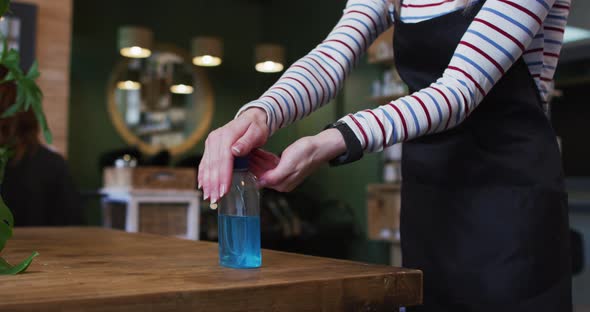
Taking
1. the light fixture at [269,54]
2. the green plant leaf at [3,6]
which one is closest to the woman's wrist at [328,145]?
the green plant leaf at [3,6]

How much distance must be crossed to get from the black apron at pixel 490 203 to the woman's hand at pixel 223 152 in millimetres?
325

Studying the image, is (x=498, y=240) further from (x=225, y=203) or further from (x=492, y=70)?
(x=225, y=203)

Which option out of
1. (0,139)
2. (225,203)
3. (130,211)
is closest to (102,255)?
(225,203)

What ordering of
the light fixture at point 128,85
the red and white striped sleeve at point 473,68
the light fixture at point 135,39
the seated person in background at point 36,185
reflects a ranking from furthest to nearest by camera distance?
the light fixture at point 128,85 < the light fixture at point 135,39 < the seated person in background at point 36,185 < the red and white striped sleeve at point 473,68

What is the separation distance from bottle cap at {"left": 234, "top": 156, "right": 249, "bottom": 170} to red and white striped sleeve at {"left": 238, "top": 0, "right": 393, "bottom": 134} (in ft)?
Answer: 0.38

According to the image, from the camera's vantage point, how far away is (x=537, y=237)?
103cm

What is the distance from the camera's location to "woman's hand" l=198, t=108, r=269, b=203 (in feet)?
2.87

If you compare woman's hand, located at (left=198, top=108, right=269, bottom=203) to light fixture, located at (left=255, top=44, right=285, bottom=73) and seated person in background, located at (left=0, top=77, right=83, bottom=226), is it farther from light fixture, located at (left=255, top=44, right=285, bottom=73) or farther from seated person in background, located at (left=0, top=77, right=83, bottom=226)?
light fixture, located at (left=255, top=44, right=285, bottom=73)

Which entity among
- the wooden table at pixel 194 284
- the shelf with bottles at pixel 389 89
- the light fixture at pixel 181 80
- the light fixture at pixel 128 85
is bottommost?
the wooden table at pixel 194 284

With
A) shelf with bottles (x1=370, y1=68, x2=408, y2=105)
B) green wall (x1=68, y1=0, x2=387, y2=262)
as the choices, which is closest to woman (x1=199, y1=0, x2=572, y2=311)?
shelf with bottles (x1=370, y1=68, x2=408, y2=105)

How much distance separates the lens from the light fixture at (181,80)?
8.33m

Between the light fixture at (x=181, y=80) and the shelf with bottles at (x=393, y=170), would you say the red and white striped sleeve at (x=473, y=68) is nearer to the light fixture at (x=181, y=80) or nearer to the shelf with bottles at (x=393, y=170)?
the shelf with bottles at (x=393, y=170)

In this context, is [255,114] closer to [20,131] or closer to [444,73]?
[444,73]

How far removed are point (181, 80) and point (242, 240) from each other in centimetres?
760
